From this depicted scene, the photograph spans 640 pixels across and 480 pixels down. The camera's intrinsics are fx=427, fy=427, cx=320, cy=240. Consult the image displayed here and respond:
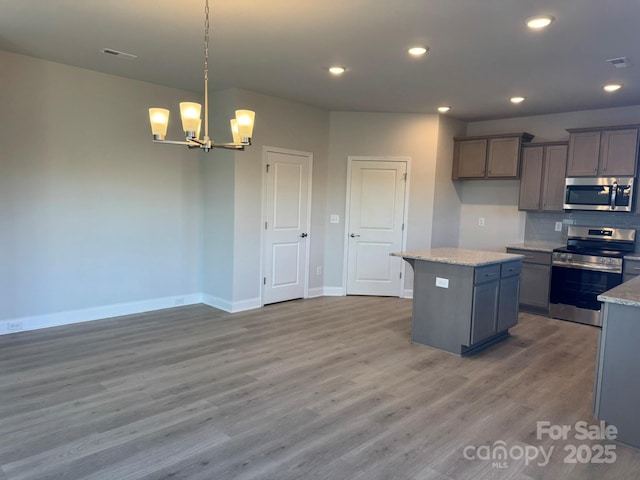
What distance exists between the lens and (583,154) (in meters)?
5.29

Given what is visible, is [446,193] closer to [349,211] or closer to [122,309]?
[349,211]

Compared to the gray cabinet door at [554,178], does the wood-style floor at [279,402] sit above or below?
below

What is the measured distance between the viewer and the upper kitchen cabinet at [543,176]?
5565mm

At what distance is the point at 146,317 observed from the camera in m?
4.91

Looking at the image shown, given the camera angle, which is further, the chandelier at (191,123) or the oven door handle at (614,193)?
the oven door handle at (614,193)

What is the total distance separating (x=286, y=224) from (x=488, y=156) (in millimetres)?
3073

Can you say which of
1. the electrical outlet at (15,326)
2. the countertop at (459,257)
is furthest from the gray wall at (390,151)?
the electrical outlet at (15,326)

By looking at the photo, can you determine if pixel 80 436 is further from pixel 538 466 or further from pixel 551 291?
pixel 551 291

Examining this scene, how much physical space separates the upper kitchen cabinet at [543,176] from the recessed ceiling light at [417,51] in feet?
9.79

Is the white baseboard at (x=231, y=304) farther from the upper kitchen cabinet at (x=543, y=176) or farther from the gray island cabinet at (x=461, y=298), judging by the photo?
the upper kitchen cabinet at (x=543, y=176)

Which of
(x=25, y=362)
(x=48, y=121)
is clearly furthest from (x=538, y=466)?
(x=48, y=121)

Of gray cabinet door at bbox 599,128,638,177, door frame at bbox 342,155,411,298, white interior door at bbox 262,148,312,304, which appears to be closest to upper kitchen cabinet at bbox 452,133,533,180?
door frame at bbox 342,155,411,298

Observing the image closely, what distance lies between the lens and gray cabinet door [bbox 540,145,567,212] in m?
5.54

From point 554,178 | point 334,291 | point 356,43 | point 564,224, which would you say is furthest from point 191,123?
point 564,224
